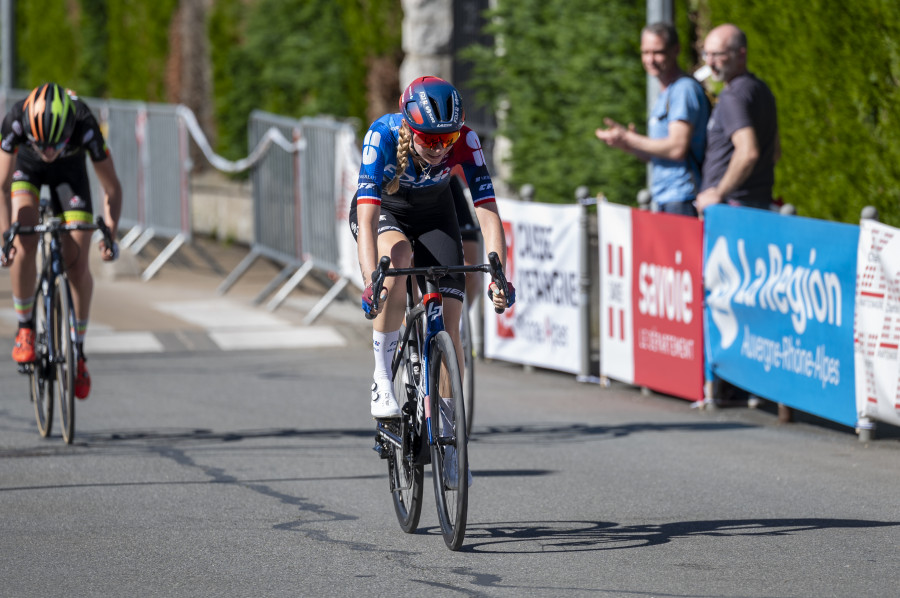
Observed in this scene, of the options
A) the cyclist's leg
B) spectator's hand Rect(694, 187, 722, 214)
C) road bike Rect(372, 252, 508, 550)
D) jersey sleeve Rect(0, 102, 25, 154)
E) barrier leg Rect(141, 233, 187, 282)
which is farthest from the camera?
barrier leg Rect(141, 233, 187, 282)

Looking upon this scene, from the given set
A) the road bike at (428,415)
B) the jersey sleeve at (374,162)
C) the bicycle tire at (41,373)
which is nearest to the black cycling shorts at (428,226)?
the road bike at (428,415)

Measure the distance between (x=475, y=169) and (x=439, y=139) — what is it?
33 centimetres

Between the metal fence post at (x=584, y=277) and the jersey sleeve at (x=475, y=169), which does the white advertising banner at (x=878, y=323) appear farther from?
the metal fence post at (x=584, y=277)

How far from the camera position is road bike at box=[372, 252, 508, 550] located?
6.39 meters

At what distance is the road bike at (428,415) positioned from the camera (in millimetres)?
6387

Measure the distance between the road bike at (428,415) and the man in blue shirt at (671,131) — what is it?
392 cm

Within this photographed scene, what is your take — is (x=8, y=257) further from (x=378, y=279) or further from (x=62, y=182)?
(x=378, y=279)

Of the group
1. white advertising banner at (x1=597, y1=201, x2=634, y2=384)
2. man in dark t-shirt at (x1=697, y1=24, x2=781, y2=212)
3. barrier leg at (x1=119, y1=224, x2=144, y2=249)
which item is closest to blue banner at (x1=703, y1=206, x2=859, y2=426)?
man in dark t-shirt at (x1=697, y1=24, x2=781, y2=212)

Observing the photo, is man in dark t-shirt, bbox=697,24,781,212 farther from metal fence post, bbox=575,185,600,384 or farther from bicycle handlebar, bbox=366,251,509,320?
bicycle handlebar, bbox=366,251,509,320

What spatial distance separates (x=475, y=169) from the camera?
6852 millimetres

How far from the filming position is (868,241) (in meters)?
8.88

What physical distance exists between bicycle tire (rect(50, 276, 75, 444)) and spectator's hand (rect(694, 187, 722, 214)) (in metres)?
4.07

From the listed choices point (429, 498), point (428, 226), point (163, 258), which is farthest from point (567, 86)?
point (428, 226)

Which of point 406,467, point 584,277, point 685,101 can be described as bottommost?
point 406,467
